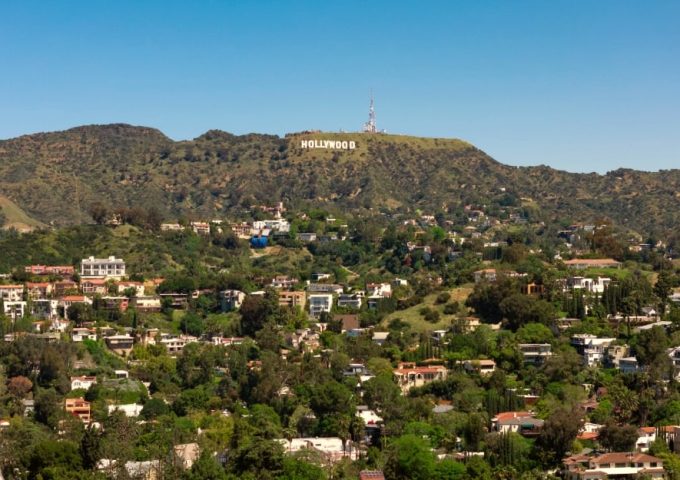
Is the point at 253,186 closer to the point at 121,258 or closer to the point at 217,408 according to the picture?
the point at 121,258

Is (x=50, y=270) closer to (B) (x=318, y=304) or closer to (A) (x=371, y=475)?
(B) (x=318, y=304)

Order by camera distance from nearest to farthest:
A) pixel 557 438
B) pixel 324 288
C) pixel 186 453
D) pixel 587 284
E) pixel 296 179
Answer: pixel 557 438 → pixel 186 453 → pixel 587 284 → pixel 324 288 → pixel 296 179

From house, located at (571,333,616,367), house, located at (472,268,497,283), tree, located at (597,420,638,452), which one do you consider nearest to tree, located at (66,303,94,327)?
house, located at (472,268,497,283)

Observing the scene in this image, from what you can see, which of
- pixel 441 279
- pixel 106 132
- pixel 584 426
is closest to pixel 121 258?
pixel 441 279

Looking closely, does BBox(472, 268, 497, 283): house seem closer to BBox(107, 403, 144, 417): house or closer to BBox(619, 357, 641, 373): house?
BBox(619, 357, 641, 373): house

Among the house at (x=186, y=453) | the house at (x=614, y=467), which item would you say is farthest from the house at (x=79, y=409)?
the house at (x=614, y=467)

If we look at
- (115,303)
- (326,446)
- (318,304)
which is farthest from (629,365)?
(115,303)
